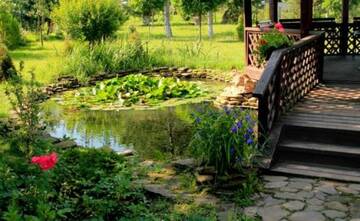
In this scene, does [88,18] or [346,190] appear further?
[88,18]

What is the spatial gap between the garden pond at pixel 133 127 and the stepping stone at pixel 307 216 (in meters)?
2.68

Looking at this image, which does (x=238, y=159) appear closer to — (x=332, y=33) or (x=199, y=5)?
(x=332, y=33)

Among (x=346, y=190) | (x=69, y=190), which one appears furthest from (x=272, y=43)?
(x=69, y=190)

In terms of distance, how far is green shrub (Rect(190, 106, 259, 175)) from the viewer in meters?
4.86

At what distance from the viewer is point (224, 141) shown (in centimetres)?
486

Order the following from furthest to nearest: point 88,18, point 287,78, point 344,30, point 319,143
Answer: point 88,18 < point 344,30 < point 287,78 < point 319,143

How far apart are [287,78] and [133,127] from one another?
3197 millimetres

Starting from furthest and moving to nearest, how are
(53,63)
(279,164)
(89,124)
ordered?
1. (53,63)
2. (89,124)
3. (279,164)

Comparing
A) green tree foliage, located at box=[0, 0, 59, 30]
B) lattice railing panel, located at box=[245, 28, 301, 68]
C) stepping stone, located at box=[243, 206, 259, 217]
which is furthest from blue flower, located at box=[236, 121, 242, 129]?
green tree foliage, located at box=[0, 0, 59, 30]

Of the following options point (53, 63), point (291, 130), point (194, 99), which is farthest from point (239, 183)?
point (53, 63)

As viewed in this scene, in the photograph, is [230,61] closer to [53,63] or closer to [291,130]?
[53,63]

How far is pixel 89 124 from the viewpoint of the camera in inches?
359

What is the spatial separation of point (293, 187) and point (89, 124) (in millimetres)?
5155

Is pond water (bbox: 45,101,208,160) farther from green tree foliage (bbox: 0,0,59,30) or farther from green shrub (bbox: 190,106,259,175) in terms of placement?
green tree foliage (bbox: 0,0,59,30)
